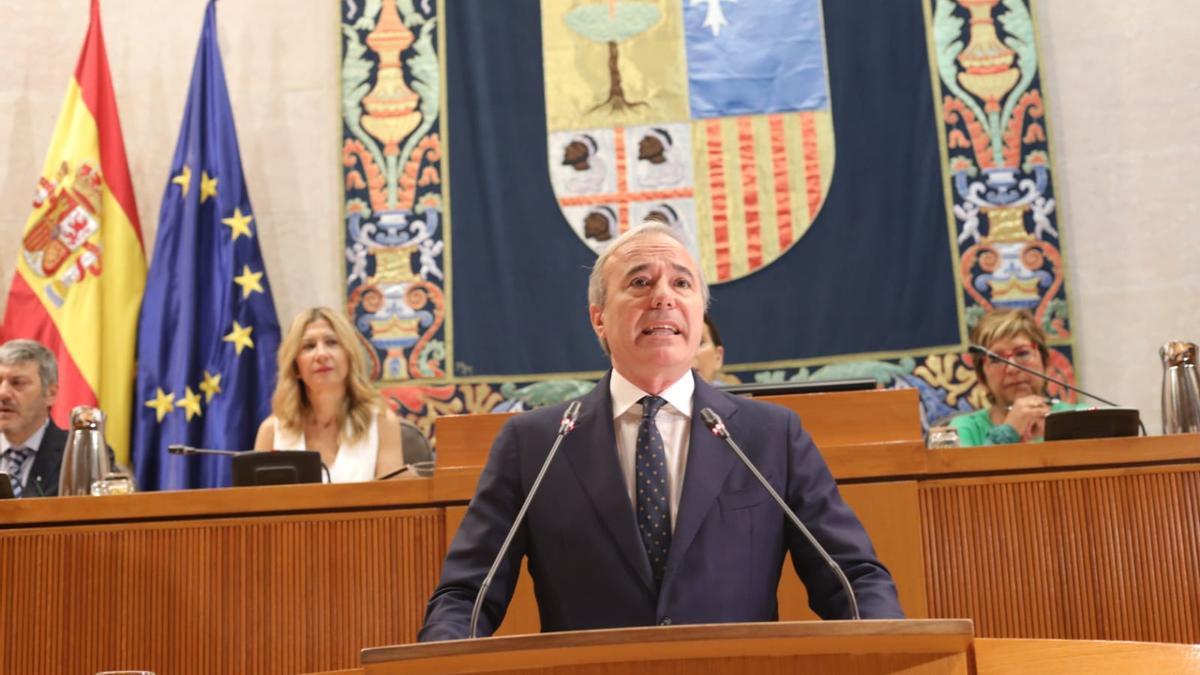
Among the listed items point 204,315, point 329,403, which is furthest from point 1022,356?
point 204,315

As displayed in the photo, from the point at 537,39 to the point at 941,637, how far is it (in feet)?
14.4

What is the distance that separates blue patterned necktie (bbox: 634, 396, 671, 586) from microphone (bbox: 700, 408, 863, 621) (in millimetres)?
122

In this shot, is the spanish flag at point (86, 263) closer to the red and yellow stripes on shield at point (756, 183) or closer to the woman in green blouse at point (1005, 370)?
the red and yellow stripes on shield at point (756, 183)

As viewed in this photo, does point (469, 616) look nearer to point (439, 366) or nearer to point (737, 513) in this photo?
point (737, 513)

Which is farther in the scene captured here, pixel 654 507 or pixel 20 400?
pixel 20 400

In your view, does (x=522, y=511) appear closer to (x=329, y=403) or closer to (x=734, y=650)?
(x=734, y=650)

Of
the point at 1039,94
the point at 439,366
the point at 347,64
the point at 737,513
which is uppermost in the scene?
the point at 347,64

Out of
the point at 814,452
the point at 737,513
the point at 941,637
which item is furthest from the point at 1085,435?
the point at 941,637

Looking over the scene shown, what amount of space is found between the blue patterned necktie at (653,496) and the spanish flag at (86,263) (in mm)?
3389

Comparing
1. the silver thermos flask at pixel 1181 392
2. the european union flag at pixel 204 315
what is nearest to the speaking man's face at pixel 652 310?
the silver thermos flask at pixel 1181 392

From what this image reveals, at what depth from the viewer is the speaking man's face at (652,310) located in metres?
2.41

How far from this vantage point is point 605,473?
2.32m

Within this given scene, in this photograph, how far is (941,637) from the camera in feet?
4.77

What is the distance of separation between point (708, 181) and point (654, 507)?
320 cm
